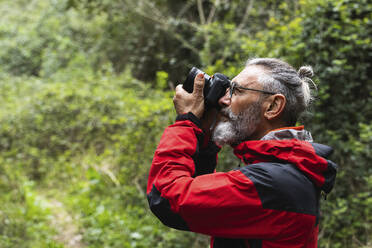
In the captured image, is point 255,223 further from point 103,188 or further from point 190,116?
point 103,188

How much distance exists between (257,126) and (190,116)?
12.2 inches

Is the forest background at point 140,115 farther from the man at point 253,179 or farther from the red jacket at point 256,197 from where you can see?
the red jacket at point 256,197

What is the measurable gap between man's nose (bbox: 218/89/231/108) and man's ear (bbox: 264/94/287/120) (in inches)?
6.7

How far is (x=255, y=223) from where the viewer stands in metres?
1.23

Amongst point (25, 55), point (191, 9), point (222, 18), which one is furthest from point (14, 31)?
point (222, 18)

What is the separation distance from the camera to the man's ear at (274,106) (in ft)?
4.95

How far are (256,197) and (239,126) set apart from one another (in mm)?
408

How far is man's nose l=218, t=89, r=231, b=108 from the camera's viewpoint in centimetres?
158

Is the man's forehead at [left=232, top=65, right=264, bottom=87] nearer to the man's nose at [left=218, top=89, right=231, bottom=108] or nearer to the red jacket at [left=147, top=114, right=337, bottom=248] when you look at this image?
the man's nose at [left=218, top=89, right=231, bottom=108]

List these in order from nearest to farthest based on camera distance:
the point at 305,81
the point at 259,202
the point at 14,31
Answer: the point at 259,202 < the point at 305,81 < the point at 14,31

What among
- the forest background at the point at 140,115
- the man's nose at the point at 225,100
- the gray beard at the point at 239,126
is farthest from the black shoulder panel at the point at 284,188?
the forest background at the point at 140,115

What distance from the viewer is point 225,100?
1.59 metres

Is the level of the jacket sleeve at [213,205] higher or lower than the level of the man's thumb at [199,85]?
lower

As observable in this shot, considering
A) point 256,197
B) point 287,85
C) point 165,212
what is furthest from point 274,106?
point 165,212
